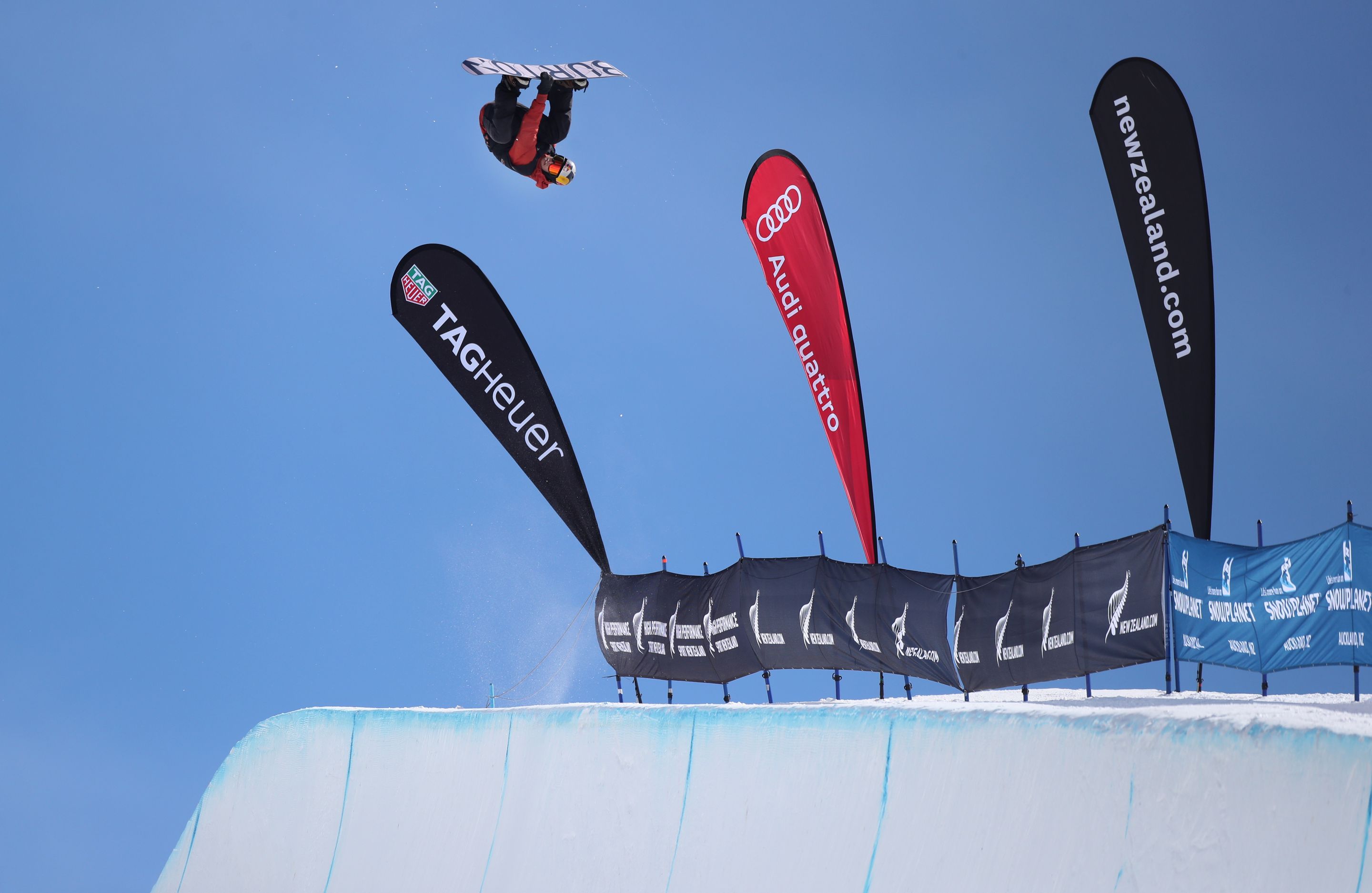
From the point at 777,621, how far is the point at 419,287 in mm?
6382

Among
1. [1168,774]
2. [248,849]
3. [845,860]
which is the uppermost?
[1168,774]

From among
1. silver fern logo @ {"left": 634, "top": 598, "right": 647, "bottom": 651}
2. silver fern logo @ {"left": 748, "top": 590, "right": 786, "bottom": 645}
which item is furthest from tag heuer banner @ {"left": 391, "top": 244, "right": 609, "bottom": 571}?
silver fern logo @ {"left": 748, "top": 590, "right": 786, "bottom": 645}

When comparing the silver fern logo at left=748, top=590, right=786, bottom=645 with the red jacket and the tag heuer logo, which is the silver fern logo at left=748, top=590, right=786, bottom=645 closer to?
the red jacket

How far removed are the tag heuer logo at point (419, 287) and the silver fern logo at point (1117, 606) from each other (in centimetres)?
867

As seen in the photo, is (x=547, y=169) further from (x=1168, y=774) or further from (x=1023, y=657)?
(x=1168, y=774)

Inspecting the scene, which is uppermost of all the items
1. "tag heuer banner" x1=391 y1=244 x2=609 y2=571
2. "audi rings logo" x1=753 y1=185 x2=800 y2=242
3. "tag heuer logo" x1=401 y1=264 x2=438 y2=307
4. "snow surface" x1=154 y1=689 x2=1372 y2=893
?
"audi rings logo" x1=753 y1=185 x2=800 y2=242

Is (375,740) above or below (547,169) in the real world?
below

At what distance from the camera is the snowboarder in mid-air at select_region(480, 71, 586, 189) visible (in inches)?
401

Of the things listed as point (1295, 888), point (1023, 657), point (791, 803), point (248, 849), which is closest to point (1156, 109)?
point (1023, 657)

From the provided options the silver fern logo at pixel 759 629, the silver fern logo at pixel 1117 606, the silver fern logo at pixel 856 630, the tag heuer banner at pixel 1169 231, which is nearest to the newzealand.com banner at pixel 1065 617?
the silver fern logo at pixel 1117 606

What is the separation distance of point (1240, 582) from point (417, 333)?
9.44 m

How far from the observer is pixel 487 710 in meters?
10.9

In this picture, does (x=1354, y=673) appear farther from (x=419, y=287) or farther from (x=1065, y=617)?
(x=419, y=287)

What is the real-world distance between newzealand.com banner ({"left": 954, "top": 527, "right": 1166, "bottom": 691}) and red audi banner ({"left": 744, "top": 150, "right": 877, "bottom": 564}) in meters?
2.80
